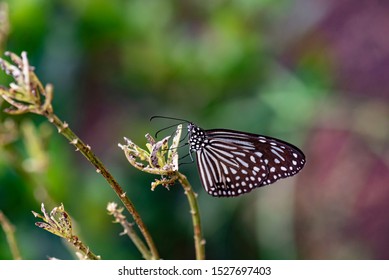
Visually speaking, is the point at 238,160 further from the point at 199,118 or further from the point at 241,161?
the point at 199,118

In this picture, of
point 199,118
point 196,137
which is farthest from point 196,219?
point 199,118

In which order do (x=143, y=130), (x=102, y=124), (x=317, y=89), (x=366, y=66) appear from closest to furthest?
1. (x=143, y=130)
2. (x=317, y=89)
3. (x=102, y=124)
4. (x=366, y=66)

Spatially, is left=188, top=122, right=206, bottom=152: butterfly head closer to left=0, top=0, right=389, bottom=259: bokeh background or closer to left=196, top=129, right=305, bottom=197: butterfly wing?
left=196, top=129, right=305, bottom=197: butterfly wing

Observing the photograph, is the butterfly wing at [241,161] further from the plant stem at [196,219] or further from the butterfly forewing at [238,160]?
the plant stem at [196,219]

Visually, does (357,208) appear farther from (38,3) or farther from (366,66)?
(38,3)

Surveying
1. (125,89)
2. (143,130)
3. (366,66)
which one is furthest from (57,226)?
(366,66)

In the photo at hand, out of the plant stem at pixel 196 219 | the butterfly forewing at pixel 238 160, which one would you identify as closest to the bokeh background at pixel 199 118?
the butterfly forewing at pixel 238 160
